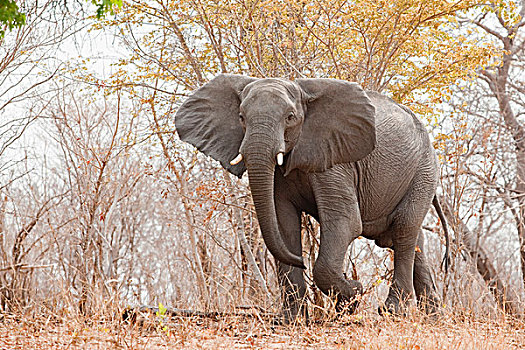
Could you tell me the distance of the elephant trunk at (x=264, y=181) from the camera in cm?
522

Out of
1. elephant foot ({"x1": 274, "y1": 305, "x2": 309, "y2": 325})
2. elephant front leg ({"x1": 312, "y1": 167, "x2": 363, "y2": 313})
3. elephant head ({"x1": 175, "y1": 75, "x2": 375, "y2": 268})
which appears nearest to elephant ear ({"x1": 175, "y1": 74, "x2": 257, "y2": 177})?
elephant head ({"x1": 175, "y1": 75, "x2": 375, "y2": 268})

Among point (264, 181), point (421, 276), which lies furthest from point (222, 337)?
point (421, 276)

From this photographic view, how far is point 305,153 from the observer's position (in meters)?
5.78

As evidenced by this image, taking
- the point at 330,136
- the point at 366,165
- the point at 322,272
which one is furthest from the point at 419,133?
the point at 322,272

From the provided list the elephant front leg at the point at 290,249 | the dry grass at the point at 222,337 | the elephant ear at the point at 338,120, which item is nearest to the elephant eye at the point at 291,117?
the elephant ear at the point at 338,120

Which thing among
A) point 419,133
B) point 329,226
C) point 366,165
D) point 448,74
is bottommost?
point 329,226

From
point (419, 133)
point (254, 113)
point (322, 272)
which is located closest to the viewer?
point (254, 113)

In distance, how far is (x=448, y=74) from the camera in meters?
9.72

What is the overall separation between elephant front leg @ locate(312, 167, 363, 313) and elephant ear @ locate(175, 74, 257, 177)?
0.75 metres

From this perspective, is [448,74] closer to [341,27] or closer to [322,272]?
[341,27]

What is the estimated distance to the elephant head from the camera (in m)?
5.35

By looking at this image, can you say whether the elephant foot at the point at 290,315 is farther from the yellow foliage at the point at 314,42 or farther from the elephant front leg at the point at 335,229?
the yellow foliage at the point at 314,42

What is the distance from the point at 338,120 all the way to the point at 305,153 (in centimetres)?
43

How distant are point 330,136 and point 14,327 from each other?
118 inches
